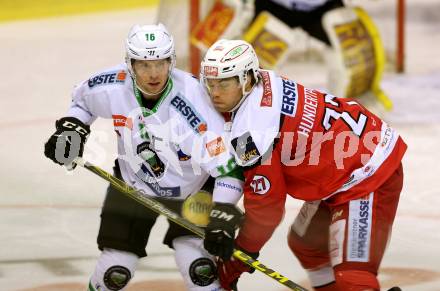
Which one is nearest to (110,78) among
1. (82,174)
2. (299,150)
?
(299,150)

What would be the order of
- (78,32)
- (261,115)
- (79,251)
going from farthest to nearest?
(78,32), (79,251), (261,115)

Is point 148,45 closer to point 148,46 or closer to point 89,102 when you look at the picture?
point 148,46

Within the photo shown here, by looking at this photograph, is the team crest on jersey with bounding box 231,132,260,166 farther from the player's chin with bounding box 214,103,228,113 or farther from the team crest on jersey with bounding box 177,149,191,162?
the team crest on jersey with bounding box 177,149,191,162

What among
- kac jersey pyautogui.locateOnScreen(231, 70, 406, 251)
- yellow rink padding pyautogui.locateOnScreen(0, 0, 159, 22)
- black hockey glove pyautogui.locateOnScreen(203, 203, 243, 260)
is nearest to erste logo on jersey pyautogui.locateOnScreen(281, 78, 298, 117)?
kac jersey pyautogui.locateOnScreen(231, 70, 406, 251)

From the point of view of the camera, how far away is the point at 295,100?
3680 mm

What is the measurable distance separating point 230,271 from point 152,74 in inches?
29.2

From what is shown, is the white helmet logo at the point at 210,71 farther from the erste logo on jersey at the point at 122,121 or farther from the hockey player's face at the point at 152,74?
the erste logo on jersey at the point at 122,121

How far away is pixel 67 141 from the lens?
390 cm

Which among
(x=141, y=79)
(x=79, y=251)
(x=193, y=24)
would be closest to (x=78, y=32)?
(x=193, y=24)

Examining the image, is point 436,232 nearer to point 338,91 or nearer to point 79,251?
point 79,251

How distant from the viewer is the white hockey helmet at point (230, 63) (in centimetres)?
360

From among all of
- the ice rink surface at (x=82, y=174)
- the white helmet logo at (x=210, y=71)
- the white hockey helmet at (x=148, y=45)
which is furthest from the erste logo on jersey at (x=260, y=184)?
the ice rink surface at (x=82, y=174)

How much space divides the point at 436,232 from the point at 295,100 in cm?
157

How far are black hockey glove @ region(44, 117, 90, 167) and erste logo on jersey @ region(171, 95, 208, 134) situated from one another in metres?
0.36
